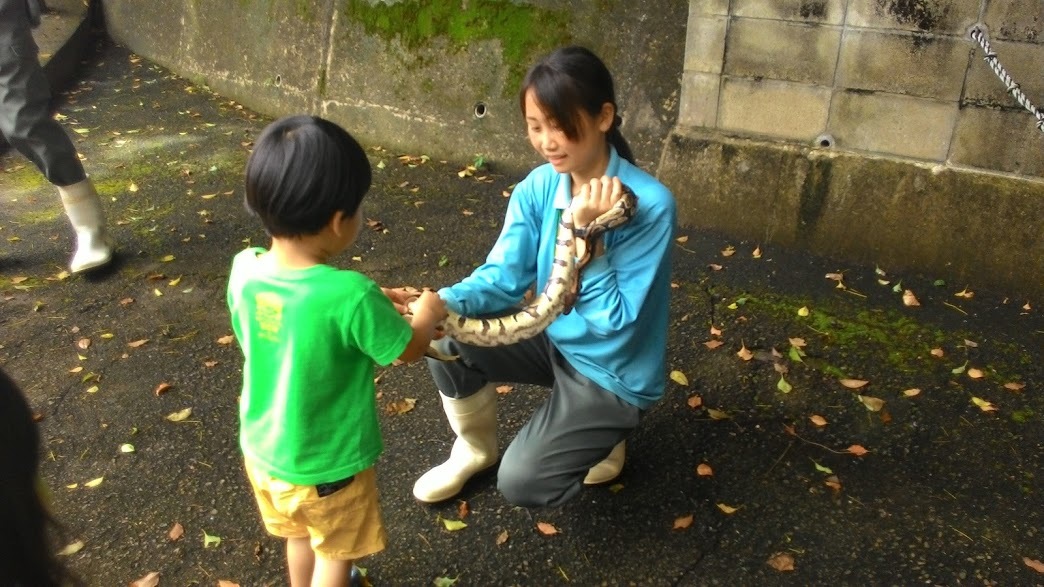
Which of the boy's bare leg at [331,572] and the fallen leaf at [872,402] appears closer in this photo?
the boy's bare leg at [331,572]

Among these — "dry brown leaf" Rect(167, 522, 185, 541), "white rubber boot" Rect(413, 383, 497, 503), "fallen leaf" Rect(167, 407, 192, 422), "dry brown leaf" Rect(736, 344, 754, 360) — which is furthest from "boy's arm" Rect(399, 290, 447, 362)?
"dry brown leaf" Rect(736, 344, 754, 360)

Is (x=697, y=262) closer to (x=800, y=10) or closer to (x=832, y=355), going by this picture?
(x=832, y=355)

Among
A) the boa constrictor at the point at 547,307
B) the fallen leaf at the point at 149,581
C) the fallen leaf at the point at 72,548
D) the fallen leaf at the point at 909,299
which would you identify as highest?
the boa constrictor at the point at 547,307

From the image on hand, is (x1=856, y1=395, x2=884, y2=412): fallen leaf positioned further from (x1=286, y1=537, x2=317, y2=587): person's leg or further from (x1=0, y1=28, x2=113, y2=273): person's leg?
(x1=0, y1=28, x2=113, y2=273): person's leg

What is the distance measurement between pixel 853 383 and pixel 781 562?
1204 millimetres

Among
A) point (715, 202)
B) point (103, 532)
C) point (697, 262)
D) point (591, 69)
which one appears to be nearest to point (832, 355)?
point (697, 262)

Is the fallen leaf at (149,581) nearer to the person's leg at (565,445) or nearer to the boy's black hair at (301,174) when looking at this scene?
the person's leg at (565,445)

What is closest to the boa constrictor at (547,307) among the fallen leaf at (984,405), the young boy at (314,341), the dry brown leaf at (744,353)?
the young boy at (314,341)

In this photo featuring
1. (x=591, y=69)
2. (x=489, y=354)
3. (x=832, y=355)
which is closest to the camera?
(x=591, y=69)

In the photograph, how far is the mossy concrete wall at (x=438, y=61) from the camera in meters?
5.25

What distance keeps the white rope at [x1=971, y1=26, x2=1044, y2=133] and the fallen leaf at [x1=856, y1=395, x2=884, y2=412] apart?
1536 millimetres

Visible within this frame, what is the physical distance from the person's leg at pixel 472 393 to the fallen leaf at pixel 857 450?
1287 millimetres

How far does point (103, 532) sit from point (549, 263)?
6.40ft

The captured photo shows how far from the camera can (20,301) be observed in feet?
15.0
